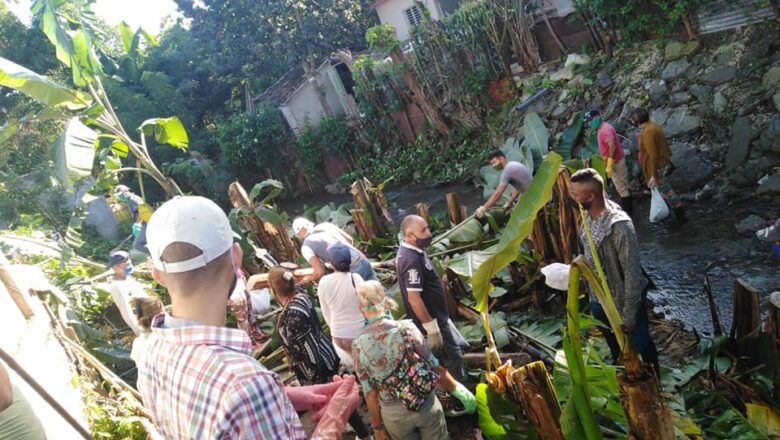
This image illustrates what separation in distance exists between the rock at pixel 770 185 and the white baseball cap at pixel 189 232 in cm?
728

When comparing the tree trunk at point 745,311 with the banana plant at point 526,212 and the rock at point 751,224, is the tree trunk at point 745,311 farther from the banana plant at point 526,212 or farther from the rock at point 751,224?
the rock at point 751,224

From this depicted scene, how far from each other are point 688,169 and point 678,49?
8.59ft

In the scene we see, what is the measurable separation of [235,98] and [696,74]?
21.2 m

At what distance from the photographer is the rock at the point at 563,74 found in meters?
10.8

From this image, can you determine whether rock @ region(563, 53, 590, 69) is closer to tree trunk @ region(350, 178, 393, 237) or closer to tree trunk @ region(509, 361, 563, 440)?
tree trunk @ region(350, 178, 393, 237)

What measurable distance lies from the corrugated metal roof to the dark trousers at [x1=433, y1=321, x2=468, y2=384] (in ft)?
24.5

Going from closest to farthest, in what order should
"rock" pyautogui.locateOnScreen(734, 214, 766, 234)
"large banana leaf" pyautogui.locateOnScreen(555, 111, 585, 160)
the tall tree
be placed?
"rock" pyautogui.locateOnScreen(734, 214, 766, 234) → "large banana leaf" pyautogui.locateOnScreen(555, 111, 585, 160) → the tall tree

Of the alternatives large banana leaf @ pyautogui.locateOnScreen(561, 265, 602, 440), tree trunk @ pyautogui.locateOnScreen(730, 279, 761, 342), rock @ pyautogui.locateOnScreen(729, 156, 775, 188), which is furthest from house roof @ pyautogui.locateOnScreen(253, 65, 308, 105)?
large banana leaf @ pyautogui.locateOnScreen(561, 265, 602, 440)

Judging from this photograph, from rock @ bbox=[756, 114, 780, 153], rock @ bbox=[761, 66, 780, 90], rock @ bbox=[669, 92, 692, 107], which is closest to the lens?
rock @ bbox=[756, 114, 780, 153]

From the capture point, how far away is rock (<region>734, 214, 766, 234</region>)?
5754 mm

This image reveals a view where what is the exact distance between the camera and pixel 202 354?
145 centimetres

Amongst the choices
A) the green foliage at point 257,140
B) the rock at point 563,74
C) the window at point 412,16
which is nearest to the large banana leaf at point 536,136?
the rock at point 563,74

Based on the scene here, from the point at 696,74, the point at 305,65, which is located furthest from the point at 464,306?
the point at 305,65

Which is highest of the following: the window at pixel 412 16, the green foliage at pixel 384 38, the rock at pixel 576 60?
the window at pixel 412 16
